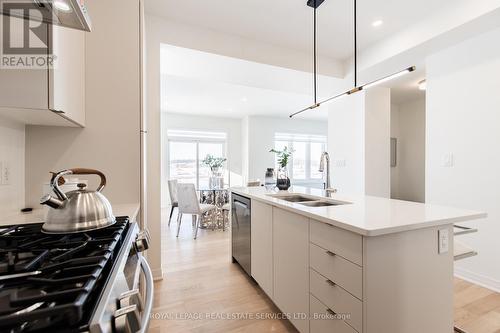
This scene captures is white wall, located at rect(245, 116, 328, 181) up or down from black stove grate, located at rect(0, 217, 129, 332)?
up

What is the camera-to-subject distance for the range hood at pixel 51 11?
0.79 meters

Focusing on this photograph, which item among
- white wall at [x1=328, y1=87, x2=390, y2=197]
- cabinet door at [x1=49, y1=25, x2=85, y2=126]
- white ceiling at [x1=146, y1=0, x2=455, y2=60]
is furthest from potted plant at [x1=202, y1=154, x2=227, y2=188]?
cabinet door at [x1=49, y1=25, x2=85, y2=126]

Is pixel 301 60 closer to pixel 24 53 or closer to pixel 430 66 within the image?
pixel 430 66

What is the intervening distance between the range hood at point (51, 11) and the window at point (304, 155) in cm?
684

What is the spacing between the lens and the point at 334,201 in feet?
5.83

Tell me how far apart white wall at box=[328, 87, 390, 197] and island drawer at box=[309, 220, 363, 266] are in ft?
8.83

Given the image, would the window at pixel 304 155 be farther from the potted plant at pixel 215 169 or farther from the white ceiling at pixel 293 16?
the white ceiling at pixel 293 16

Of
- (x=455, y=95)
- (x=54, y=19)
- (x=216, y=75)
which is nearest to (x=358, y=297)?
(x=54, y=19)

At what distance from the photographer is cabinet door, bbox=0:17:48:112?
937 millimetres

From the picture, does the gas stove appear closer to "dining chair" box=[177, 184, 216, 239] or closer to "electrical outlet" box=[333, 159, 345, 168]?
"dining chair" box=[177, 184, 216, 239]

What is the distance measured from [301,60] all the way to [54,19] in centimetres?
274

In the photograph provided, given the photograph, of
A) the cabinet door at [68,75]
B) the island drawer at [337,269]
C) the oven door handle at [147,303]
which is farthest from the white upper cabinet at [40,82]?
the island drawer at [337,269]

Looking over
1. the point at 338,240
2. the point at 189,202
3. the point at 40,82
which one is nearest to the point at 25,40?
the point at 40,82

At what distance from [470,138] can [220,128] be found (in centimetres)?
585
